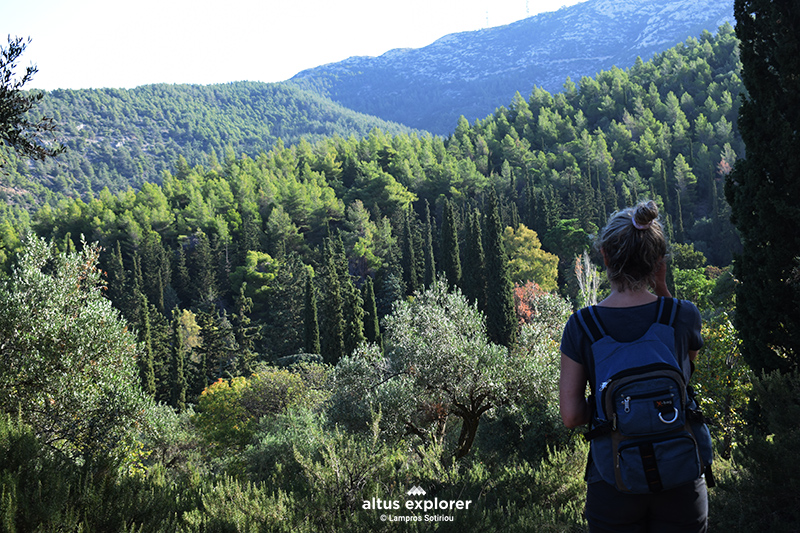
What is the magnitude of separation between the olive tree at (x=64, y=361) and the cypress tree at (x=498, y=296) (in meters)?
27.0

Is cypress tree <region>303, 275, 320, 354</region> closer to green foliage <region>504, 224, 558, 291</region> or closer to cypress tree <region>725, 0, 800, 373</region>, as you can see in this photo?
green foliage <region>504, 224, 558, 291</region>

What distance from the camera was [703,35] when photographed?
4274 inches

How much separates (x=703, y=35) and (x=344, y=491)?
128m

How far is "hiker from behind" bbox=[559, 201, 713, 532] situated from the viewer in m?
1.98

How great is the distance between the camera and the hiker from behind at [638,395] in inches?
77.9

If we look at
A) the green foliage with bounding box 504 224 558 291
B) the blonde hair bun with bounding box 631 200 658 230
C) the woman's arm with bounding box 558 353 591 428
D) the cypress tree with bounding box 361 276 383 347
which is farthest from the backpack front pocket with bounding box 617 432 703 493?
the green foliage with bounding box 504 224 558 291

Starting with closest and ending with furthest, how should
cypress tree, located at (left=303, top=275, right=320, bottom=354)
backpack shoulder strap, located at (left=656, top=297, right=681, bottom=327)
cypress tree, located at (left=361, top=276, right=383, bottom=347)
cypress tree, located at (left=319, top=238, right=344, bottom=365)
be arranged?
backpack shoulder strap, located at (left=656, top=297, right=681, bottom=327) → cypress tree, located at (left=319, top=238, right=344, bottom=365) → cypress tree, located at (left=303, top=275, right=320, bottom=354) → cypress tree, located at (left=361, top=276, right=383, bottom=347)

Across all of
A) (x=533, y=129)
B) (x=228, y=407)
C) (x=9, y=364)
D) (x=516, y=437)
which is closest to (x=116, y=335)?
(x=9, y=364)

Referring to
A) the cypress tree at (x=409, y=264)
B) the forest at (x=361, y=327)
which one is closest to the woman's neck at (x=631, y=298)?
the forest at (x=361, y=327)

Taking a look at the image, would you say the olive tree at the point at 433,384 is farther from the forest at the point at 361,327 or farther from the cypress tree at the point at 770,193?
the cypress tree at the point at 770,193

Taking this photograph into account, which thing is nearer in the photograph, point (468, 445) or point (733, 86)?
point (468, 445)

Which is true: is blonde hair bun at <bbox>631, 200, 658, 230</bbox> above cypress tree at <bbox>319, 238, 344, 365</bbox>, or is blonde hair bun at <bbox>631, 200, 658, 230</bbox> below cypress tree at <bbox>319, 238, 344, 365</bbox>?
above

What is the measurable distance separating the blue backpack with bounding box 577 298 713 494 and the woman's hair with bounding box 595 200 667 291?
0.60 feet

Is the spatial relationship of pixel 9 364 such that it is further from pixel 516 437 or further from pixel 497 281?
pixel 497 281
